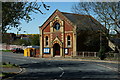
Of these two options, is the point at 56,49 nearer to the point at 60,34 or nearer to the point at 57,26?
the point at 60,34

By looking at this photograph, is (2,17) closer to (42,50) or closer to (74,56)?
(74,56)

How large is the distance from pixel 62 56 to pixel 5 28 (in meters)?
28.9

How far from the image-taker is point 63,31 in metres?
46.1

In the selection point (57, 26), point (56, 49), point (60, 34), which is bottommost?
point (56, 49)

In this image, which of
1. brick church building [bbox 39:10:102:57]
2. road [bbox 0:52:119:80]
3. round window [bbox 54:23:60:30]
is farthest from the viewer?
round window [bbox 54:23:60:30]

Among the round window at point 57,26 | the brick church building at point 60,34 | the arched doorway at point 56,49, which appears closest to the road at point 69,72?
the brick church building at point 60,34

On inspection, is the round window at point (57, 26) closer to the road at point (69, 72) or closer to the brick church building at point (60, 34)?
the brick church building at point (60, 34)

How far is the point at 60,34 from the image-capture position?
46.8 metres

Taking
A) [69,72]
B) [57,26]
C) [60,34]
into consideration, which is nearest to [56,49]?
[60,34]

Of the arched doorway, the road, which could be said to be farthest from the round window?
the road

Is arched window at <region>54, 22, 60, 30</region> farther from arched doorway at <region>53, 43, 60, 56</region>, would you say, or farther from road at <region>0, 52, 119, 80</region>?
road at <region>0, 52, 119, 80</region>

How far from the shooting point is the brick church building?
43781 millimetres

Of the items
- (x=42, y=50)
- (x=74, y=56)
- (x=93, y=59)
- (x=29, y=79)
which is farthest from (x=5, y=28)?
(x=42, y=50)

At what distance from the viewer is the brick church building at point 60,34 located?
43.8 meters
